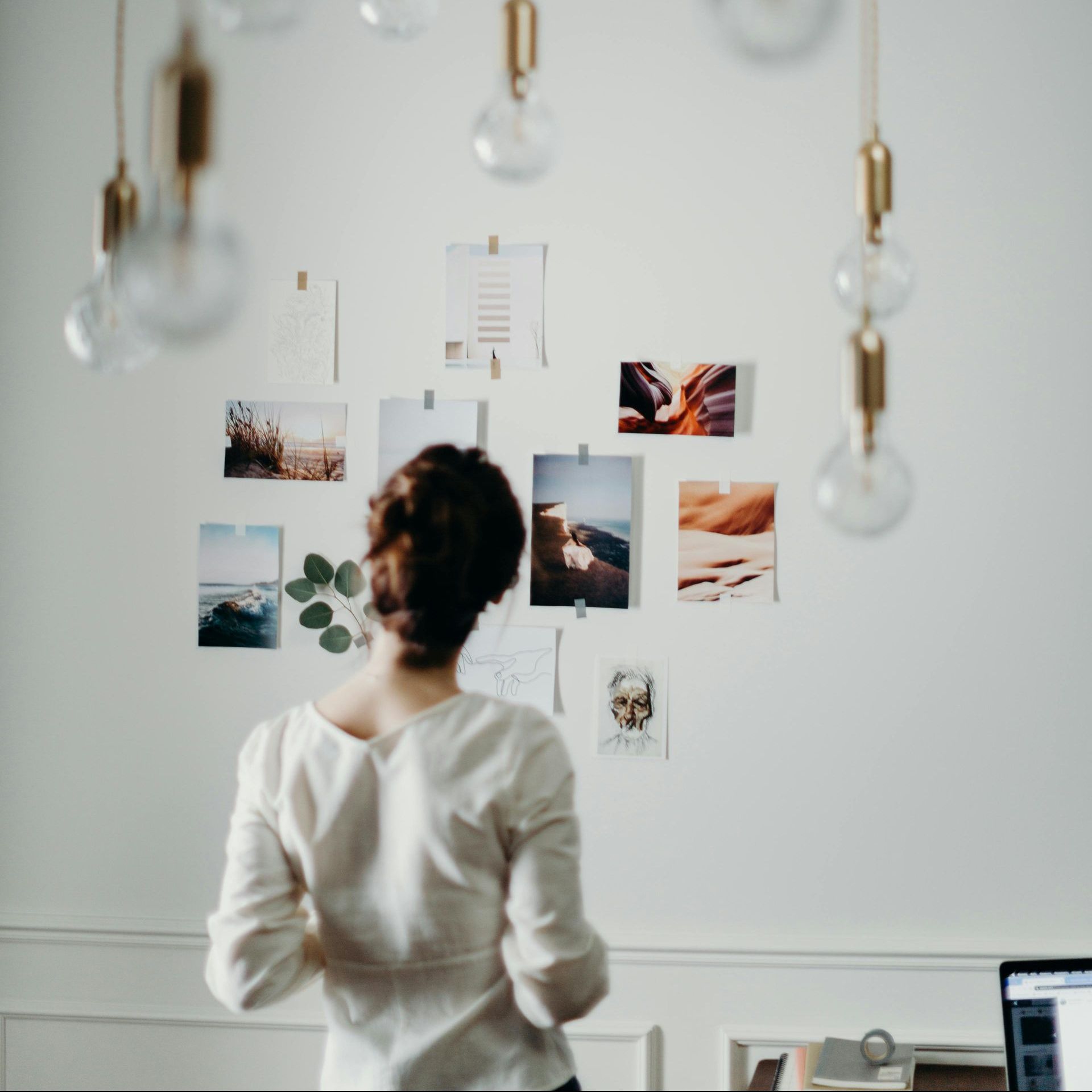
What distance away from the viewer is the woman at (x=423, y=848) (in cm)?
109

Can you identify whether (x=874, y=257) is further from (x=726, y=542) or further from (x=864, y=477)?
(x=726, y=542)

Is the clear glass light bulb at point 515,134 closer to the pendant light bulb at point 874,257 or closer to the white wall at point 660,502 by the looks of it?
the pendant light bulb at point 874,257

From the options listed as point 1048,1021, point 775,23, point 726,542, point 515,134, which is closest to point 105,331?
point 515,134

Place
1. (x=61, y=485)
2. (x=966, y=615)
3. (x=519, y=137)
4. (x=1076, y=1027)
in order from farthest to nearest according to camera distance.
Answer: (x=61, y=485) < (x=966, y=615) < (x=1076, y=1027) < (x=519, y=137)

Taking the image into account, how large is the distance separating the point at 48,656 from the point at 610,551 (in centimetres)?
117

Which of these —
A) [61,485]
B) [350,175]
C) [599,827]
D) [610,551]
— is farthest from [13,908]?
[350,175]

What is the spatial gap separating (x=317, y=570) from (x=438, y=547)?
1.12 metres

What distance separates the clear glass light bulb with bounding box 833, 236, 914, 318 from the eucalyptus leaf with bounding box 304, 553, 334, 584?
139 centimetres

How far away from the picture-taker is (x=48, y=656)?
225cm

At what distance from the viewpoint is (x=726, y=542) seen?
2.14m

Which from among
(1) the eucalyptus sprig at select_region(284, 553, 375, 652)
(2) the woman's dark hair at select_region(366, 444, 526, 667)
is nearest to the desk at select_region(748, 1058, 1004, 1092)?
(1) the eucalyptus sprig at select_region(284, 553, 375, 652)

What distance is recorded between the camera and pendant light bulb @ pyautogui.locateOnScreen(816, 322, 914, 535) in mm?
769

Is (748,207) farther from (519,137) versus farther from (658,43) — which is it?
(519,137)

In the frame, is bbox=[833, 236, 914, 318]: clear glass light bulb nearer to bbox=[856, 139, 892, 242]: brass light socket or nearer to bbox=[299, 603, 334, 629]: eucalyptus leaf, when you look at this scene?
bbox=[856, 139, 892, 242]: brass light socket
